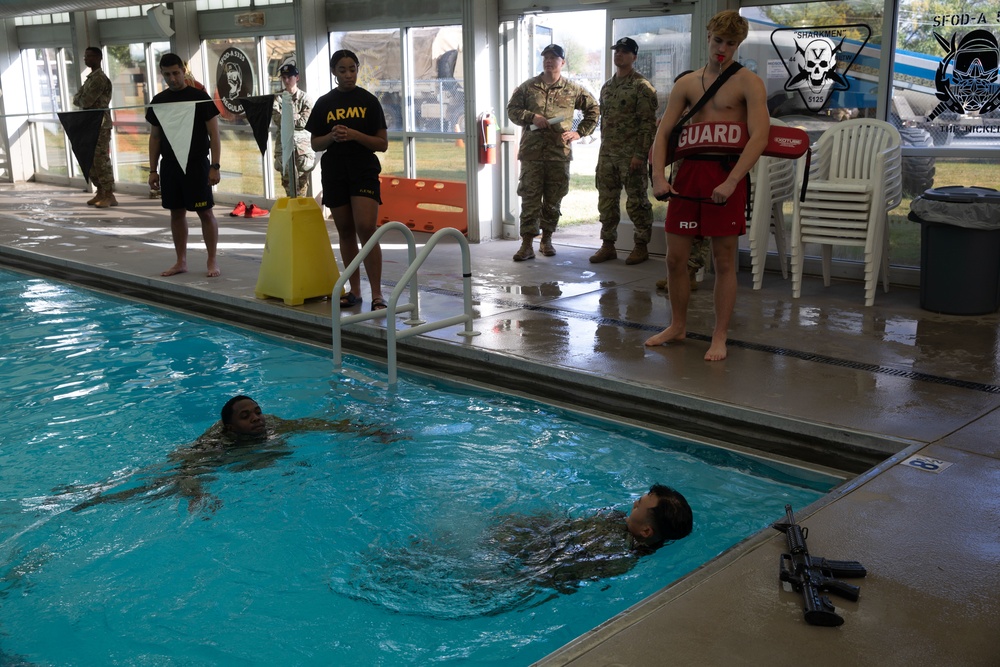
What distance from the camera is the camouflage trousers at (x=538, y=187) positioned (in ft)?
28.6

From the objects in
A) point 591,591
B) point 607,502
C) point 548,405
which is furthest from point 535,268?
point 591,591

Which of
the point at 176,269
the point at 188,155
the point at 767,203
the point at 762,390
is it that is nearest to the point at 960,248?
the point at 767,203

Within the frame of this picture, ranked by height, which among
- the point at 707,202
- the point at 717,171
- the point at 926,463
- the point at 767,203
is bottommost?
the point at 926,463

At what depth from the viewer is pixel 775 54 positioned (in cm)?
780

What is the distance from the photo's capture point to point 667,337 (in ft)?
18.6

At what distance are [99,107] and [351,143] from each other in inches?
332

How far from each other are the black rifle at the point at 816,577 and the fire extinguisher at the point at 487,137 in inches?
281

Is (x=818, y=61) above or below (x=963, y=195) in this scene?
above

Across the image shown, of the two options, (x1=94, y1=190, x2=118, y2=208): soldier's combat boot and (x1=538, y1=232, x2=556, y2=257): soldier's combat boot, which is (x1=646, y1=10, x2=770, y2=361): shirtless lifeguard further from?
(x1=94, y1=190, x2=118, y2=208): soldier's combat boot

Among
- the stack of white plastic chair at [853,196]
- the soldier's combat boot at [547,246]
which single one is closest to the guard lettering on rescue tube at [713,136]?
the stack of white plastic chair at [853,196]

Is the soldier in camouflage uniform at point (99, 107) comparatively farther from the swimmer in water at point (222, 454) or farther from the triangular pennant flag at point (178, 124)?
the swimmer in water at point (222, 454)

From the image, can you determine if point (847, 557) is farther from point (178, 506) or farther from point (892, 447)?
point (178, 506)

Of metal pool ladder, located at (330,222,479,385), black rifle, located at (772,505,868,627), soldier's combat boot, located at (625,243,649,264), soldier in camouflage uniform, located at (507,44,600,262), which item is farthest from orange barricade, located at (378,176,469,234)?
black rifle, located at (772,505,868,627)

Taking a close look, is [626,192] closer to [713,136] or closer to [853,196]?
[853,196]
